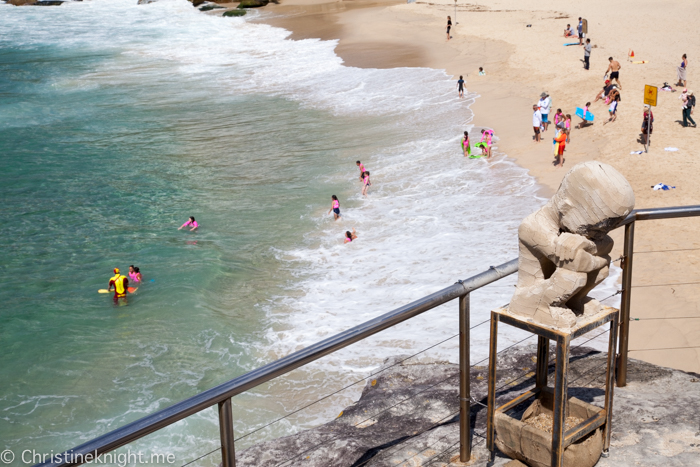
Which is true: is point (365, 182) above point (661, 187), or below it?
below

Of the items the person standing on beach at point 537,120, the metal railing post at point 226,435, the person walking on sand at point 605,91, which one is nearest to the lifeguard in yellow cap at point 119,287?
the metal railing post at point 226,435

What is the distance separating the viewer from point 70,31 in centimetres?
6406

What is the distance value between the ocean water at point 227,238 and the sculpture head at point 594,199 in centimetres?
761

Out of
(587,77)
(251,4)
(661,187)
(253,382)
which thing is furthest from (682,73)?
(251,4)

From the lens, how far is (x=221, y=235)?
19219 millimetres

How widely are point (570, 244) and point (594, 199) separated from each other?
295 mm

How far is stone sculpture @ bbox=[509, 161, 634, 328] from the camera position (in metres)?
3.44

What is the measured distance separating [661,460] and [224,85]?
126 feet

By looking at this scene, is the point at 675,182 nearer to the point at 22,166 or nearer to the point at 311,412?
the point at 311,412

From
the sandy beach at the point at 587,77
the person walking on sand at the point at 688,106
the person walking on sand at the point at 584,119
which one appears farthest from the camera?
the person walking on sand at the point at 584,119

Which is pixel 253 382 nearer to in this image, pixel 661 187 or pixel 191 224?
pixel 661 187

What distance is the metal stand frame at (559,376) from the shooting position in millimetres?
3562

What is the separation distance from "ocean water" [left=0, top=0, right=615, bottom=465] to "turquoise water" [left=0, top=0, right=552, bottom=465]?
0.06 meters

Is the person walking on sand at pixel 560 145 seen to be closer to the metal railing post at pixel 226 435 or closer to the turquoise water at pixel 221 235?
the turquoise water at pixel 221 235
